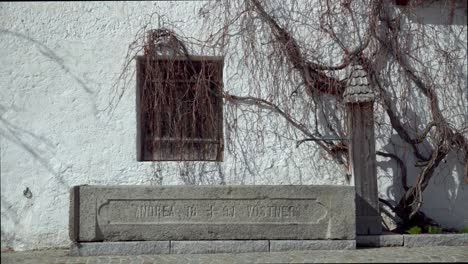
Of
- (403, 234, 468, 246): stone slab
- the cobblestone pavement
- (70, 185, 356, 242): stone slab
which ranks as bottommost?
the cobblestone pavement

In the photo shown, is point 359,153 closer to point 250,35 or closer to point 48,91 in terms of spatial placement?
point 250,35

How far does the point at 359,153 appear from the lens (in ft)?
19.6

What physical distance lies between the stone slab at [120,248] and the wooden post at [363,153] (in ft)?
7.93

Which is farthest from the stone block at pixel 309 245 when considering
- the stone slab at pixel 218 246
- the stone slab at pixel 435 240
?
the stone slab at pixel 435 240

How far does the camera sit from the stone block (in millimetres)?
5492

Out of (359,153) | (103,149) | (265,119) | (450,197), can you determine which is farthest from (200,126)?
(450,197)

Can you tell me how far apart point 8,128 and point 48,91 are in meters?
0.70

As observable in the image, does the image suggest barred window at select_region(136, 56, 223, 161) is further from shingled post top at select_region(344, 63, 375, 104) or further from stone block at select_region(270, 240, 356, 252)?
shingled post top at select_region(344, 63, 375, 104)

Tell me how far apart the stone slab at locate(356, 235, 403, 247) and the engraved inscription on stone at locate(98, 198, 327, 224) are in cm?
67

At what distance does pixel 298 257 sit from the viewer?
5180 millimetres

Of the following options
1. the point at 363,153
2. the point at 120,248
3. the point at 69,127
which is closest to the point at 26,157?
the point at 69,127

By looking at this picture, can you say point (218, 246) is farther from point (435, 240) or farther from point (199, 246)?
point (435, 240)

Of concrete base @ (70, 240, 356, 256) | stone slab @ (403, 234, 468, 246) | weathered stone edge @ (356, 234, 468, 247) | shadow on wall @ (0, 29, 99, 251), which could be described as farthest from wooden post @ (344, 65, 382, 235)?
shadow on wall @ (0, 29, 99, 251)

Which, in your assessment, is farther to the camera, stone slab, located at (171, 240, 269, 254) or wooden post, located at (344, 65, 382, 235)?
wooden post, located at (344, 65, 382, 235)
